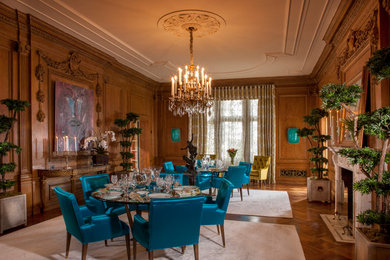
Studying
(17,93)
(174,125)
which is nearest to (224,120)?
(174,125)

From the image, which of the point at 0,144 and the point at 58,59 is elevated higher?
the point at 58,59

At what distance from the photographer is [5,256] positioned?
325 centimetres

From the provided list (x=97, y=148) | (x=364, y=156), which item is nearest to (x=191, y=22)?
(x=97, y=148)

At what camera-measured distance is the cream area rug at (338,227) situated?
3.79 meters

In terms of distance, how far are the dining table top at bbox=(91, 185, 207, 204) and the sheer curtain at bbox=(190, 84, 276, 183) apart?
576cm

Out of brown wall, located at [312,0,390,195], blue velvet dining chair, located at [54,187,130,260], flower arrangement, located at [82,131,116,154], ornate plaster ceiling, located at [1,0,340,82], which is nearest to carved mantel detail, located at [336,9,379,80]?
brown wall, located at [312,0,390,195]

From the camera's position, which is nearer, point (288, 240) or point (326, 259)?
point (326, 259)

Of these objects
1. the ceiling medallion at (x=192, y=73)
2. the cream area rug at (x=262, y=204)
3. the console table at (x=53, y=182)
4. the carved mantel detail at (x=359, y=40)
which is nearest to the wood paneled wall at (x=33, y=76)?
the console table at (x=53, y=182)

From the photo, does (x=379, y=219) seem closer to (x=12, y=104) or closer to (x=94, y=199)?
(x=94, y=199)

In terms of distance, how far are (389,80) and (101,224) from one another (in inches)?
138

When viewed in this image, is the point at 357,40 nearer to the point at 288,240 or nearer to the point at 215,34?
the point at 215,34

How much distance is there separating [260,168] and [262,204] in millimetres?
2441

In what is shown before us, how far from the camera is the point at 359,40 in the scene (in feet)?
13.1

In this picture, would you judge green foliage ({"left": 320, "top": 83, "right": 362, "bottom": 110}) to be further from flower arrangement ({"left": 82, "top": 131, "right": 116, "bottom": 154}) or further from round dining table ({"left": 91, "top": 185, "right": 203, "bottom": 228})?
flower arrangement ({"left": 82, "top": 131, "right": 116, "bottom": 154})
